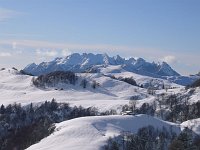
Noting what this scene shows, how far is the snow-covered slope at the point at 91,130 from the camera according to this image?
140m

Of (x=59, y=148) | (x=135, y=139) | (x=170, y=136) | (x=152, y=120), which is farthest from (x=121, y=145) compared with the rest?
(x=152, y=120)

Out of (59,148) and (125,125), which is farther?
(125,125)

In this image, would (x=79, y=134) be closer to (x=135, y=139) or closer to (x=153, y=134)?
(x=135, y=139)

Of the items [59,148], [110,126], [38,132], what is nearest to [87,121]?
[110,126]

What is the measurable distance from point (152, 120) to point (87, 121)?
1307 inches

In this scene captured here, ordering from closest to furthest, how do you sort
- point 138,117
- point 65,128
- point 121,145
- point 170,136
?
1. point 121,145
2. point 65,128
3. point 170,136
4. point 138,117

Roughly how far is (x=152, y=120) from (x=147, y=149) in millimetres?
40088

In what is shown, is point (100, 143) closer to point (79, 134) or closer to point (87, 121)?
point (79, 134)

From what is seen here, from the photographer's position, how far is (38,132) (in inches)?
7146

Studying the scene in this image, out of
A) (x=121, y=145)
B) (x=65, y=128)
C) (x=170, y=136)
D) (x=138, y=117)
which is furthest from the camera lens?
(x=138, y=117)

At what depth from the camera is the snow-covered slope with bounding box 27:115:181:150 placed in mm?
139875

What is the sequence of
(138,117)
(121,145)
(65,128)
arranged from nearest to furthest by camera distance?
(121,145) → (65,128) → (138,117)

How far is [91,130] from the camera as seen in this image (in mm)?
156500

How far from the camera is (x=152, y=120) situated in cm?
18938
